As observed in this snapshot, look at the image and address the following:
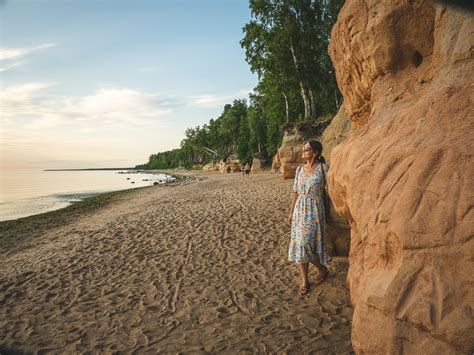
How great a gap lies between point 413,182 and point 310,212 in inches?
89.0

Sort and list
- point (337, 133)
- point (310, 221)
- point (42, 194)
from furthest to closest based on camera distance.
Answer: point (42, 194)
point (337, 133)
point (310, 221)

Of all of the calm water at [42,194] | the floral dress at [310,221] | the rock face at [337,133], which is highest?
the rock face at [337,133]

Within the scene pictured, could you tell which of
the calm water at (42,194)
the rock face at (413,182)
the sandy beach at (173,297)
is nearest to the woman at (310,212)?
the rock face at (413,182)

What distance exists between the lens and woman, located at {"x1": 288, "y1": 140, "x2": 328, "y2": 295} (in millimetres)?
4898

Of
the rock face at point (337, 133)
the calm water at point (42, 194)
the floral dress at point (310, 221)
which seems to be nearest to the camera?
the floral dress at point (310, 221)

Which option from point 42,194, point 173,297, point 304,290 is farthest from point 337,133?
point 42,194

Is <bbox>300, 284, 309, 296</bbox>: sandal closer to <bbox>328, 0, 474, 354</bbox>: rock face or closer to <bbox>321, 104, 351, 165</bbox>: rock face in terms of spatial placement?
<bbox>328, 0, 474, 354</bbox>: rock face

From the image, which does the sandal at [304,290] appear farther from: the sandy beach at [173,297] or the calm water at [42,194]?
the calm water at [42,194]

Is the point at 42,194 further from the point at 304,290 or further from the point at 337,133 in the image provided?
the point at 304,290

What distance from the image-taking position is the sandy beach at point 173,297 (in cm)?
416

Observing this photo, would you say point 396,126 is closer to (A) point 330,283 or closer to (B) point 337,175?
(B) point 337,175

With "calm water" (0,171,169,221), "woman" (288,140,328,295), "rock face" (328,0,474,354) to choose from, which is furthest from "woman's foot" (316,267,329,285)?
"calm water" (0,171,169,221)

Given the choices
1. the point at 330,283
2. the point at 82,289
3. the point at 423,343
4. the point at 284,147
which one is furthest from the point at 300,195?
the point at 284,147

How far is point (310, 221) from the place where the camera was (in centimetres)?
489
